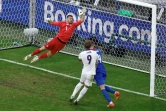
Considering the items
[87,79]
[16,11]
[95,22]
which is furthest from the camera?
[16,11]

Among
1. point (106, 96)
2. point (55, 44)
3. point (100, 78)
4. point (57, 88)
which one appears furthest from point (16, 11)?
point (106, 96)

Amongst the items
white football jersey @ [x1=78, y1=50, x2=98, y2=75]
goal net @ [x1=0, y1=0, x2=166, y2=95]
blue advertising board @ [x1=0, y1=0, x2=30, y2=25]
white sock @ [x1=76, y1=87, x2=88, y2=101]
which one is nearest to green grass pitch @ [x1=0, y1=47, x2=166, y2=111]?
white sock @ [x1=76, y1=87, x2=88, y2=101]

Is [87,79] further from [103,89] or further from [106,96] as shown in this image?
[106,96]

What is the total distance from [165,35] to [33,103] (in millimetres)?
→ 5089

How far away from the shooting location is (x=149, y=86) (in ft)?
53.5

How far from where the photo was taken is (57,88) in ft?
51.2

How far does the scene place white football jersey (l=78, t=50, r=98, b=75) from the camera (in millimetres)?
14016

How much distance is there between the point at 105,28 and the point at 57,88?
4011 millimetres

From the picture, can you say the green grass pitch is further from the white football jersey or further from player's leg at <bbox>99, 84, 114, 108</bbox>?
the white football jersey

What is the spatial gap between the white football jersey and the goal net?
2664mm

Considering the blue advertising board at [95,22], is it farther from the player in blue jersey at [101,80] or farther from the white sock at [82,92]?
the white sock at [82,92]

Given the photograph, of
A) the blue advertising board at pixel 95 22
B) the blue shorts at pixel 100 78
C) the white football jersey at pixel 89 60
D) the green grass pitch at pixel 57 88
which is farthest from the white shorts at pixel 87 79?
the blue advertising board at pixel 95 22

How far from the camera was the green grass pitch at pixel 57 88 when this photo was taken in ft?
46.7

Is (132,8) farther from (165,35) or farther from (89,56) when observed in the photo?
(89,56)
